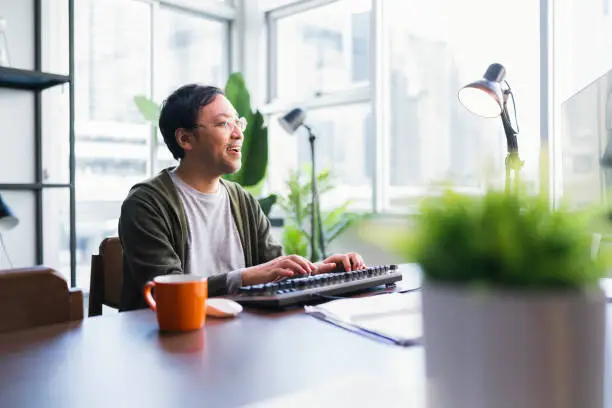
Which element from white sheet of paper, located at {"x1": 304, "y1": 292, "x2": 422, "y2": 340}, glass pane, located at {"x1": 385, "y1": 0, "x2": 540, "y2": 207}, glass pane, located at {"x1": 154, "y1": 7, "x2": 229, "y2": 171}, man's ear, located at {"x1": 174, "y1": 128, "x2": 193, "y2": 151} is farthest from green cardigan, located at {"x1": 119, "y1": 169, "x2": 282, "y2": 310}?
glass pane, located at {"x1": 154, "y1": 7, "x2": 229, "y2": 171}

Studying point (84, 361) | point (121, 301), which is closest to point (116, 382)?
point (84, 361)

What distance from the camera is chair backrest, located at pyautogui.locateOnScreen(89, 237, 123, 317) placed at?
152cm

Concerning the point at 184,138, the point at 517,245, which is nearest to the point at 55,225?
the point at 184,138

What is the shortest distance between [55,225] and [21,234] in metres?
0.17

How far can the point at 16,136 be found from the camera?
2775 mm

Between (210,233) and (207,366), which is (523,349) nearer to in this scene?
(207,366)

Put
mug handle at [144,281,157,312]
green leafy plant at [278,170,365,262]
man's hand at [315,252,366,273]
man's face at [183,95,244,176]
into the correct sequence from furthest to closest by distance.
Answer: green leafy plant at [278,170,365,262] < man's face at [183,95,244,176] < man's hand at [315,252,366,273] < mug handle at [144,281,157,312]

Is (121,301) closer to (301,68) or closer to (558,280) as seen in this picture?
(558,280)

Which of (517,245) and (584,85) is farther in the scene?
(584,85)

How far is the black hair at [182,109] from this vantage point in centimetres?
171

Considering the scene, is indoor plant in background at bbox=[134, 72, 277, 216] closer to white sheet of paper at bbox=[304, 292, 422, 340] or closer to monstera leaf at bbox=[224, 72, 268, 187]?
monstera leaf at bbox=[224, 72, 268, 187]

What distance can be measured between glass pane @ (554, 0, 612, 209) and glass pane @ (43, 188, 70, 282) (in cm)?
245

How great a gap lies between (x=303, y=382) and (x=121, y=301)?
0.96 metres

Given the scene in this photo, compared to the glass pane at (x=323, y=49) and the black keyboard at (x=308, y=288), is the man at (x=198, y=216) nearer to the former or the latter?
the black keyboard at (x=308, y=288)
